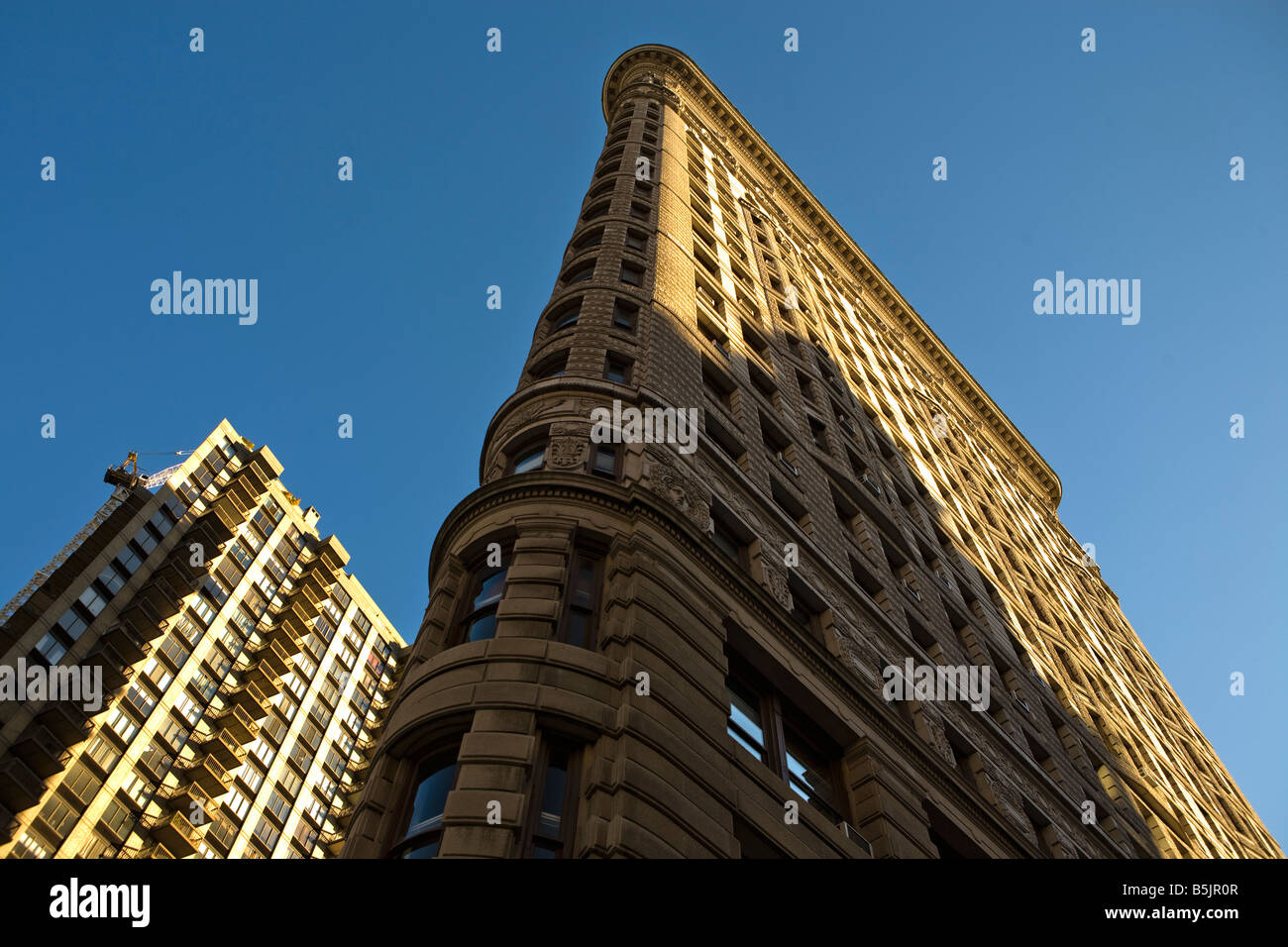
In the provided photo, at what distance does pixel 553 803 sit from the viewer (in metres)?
13.2

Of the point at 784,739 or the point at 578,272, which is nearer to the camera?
the point at 784,739

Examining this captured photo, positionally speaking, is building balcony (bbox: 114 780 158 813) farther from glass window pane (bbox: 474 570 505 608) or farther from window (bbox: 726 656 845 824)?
window (bbox: 726 656 845 824)

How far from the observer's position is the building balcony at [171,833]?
5566 centimetres

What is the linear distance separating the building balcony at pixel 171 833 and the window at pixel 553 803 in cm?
5026

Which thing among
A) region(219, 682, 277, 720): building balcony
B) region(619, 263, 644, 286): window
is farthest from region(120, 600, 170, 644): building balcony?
region(619, 263, 644, 286): window

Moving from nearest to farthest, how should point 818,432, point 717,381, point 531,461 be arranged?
point 531,461 < point 717,381 < point 818,432

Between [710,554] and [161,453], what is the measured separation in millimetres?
65957

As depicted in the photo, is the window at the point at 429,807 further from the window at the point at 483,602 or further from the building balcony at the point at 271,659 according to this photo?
the building balcony at the point at 271,659

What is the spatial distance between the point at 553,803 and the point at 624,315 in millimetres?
19277

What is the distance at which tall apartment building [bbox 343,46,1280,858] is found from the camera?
45.8ft

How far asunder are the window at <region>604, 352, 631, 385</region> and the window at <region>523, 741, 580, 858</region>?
1338 cm

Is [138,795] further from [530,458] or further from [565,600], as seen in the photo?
[565,600]

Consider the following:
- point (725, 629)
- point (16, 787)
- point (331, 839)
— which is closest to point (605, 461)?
point (725, 629)
